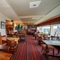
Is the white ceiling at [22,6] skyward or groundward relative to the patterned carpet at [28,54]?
skyward

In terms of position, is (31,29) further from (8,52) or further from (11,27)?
(8,52)

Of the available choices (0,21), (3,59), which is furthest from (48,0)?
(0,21)

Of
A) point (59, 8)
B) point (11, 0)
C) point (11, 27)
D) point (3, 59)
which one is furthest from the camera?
point (11, 27)

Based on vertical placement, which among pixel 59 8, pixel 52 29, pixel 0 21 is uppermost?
pixel 59 8

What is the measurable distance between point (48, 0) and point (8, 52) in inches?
104

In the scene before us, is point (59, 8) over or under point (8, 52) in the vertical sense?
over

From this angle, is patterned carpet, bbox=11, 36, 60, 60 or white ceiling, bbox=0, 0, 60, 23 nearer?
white ceiling, bbox=0, 0, 60, 23

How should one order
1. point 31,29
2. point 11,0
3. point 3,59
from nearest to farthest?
point 3,59 → point 11,0 → point 31,29

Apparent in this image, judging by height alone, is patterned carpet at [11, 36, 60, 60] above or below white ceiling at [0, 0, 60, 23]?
below

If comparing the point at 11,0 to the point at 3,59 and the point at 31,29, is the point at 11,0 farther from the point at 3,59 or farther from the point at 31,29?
the point at 31,29

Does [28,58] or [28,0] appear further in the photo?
[28,58]

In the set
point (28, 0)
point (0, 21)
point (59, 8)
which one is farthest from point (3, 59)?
point (0, 21)

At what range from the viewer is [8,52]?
1.86m

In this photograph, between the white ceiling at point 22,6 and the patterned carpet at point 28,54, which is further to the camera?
the patterned carpet at point 28,54
